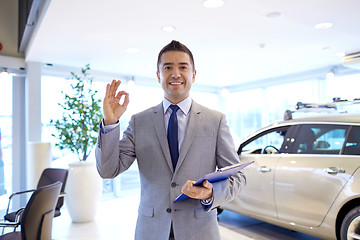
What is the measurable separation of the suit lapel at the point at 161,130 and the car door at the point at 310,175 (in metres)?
2.10

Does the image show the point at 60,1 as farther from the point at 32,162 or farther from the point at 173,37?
the point at 32,162

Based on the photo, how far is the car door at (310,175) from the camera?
2.71 meters

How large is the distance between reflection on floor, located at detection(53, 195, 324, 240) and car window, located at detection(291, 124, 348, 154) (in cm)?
106

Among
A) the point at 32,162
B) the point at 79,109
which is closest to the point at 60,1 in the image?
the point at 79,109

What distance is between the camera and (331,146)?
3.02 metres

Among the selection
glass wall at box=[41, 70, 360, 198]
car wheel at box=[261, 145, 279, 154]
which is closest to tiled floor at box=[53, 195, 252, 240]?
car wheel at box=[261, 145, 279, 154]

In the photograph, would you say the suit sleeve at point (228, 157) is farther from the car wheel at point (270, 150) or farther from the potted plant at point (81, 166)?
the potted plant at point (81, 166)

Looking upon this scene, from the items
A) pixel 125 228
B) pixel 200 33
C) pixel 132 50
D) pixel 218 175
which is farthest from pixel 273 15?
pixel 125 228

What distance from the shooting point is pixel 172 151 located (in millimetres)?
1174

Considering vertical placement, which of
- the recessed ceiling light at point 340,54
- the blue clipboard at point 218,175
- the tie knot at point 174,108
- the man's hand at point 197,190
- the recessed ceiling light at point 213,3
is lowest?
the man's hand at point 197,190

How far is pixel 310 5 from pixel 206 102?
17.5ft

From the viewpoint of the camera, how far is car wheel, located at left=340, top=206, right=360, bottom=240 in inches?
101

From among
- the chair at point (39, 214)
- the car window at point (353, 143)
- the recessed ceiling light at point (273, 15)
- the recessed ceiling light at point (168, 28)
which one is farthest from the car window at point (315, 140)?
the chair at point (39, 214)

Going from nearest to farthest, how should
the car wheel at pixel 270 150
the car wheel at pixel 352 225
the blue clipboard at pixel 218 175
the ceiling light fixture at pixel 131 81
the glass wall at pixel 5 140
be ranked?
1. the blue clipboard at pixel 218 175
2. the car wheel at pixel 352 225
3. the car wheel at pixel 270 150
4. the glass wall at pixel 5 140
5. the ceiling light fixture at pixel 131 81
